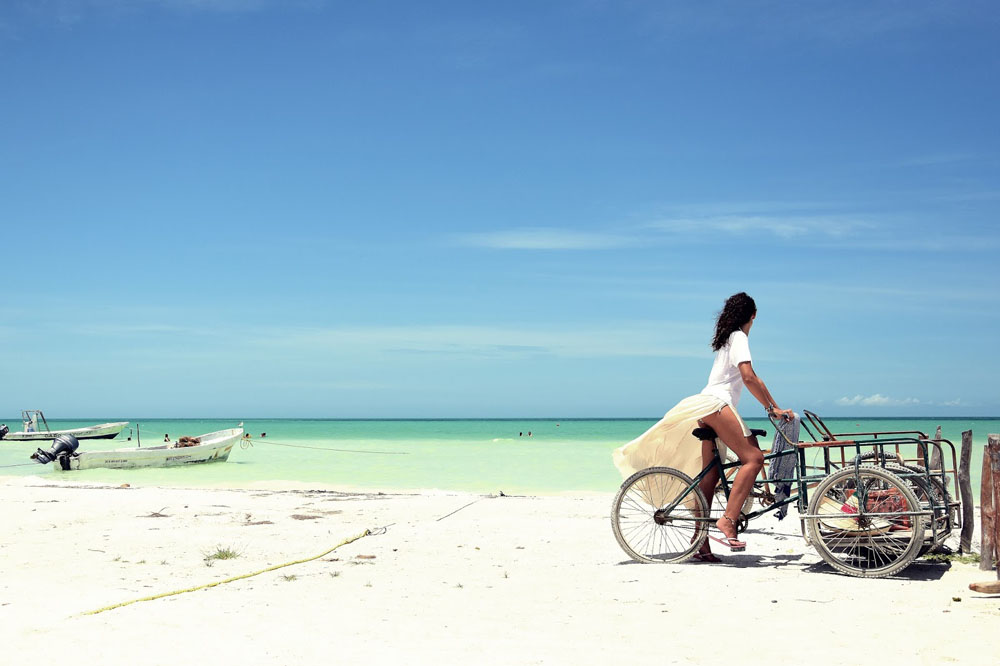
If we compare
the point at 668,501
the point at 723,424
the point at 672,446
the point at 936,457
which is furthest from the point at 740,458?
the point at 936,457

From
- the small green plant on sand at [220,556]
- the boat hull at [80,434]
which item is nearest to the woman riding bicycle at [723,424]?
the small green plant on sand at [220,556]

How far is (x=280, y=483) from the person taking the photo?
56.5 ft

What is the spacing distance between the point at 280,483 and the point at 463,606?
12841 mm

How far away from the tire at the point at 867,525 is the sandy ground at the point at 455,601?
0.17m

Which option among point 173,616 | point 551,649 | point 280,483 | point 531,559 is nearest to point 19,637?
point 173,616

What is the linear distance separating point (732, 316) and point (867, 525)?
1743mm

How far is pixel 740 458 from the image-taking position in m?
6.09

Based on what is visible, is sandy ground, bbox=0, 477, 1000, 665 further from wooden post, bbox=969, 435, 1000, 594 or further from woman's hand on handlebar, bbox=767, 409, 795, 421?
woman's hand on handlebar, bbox=767, 409, 795, 421

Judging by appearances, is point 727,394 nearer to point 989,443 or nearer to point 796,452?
point 796,452

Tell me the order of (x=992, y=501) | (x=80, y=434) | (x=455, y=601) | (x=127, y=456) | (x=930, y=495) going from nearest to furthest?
1. (x=455, y=601)
2. (x=992, y=501)
3. (x=930, y=495)
4. (x=127, y=456)
5. (x=80, y=434)

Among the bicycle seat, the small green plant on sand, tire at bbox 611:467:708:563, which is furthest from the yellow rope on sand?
the bicycle seat

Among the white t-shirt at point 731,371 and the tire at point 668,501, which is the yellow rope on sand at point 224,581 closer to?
the tire at point 668,501

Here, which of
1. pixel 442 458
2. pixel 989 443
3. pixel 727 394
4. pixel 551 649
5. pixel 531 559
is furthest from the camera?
pixel 442 458

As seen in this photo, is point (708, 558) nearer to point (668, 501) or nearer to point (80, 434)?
point (668, 501)
